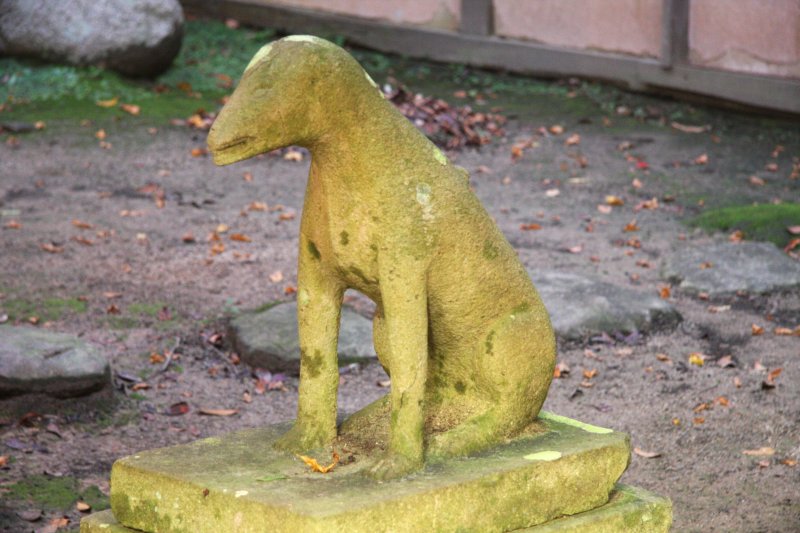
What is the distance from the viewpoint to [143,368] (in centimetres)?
693

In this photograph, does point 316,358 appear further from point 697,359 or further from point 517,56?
point 517,56

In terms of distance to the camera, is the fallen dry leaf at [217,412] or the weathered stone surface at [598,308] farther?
the weathered stone surface at [598,308]

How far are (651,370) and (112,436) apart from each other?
2.95 m

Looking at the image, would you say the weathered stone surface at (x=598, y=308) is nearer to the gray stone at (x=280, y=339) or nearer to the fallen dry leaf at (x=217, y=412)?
the gray stone at (x=280, y=339)

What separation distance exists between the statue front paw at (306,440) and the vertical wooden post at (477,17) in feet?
34.6

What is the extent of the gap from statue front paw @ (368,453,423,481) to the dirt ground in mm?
1972

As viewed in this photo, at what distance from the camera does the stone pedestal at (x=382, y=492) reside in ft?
11.5

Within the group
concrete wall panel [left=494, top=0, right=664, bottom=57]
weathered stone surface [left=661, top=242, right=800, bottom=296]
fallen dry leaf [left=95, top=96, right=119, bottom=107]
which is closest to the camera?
weathered stone surface [left=661, top=242, right=800, bottom=296]

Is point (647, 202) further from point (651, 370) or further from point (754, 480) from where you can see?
point (754, 480)

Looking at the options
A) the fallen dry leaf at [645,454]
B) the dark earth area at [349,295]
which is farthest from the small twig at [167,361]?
the fallen dry leaf at [645,454]

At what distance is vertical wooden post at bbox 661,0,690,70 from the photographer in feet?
39.9

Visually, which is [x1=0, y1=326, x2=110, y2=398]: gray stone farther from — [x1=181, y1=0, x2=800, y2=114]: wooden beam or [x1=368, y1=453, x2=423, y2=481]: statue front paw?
[x1=181, y1=0, x2=800, y2=114]: wooden beam

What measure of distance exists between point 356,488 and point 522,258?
5.21 metres

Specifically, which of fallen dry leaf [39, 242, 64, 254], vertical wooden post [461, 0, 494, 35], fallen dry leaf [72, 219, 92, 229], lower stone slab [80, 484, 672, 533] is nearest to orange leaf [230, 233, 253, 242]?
fallen dry leaf [72, 219, 92, 229]
